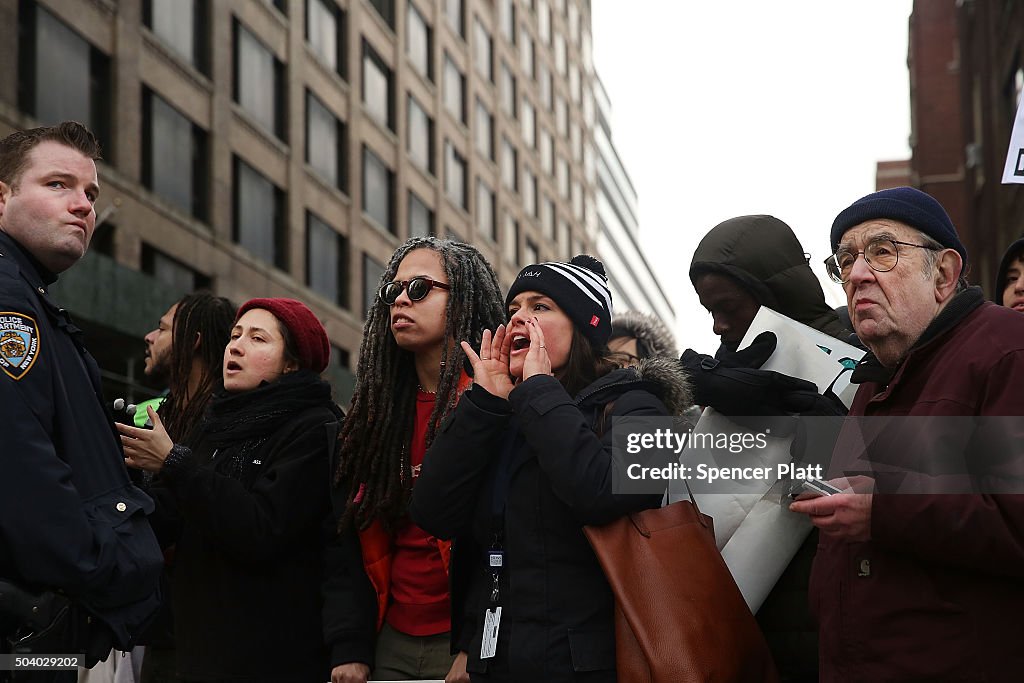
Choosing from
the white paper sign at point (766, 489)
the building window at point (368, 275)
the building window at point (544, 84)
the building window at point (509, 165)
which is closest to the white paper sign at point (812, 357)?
the white paper sign at point (766, 489)

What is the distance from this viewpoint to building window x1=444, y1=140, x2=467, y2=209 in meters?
43.7

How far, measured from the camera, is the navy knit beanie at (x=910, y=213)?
12.0ft

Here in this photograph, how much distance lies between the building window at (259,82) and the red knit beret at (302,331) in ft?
75.9

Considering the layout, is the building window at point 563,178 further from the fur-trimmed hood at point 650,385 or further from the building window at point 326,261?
the fur-trimmed hood at point 650,385

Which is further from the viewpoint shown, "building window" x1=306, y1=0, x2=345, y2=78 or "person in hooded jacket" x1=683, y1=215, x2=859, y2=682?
"building window" x1=306, y1=0, x2=345, y2=78

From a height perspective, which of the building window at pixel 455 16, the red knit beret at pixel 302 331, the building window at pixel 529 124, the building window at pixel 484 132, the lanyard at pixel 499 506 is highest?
the building window at pixel 455 16

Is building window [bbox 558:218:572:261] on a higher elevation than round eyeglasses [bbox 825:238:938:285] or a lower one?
higher

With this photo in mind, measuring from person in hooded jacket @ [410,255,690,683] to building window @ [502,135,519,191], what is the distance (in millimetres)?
47231

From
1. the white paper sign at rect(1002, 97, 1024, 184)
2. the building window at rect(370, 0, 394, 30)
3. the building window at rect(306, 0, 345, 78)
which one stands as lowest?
the white paper sign at rect(1002, 97, 1024, 184)

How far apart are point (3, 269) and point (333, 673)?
1.91 metres

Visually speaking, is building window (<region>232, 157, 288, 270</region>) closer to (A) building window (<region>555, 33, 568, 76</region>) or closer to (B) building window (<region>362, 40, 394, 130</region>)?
(B) building window (<region>362, 40, 394, 130</region>)

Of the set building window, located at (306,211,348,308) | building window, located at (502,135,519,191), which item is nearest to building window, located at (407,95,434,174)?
building window, located at (306,211,348,308)

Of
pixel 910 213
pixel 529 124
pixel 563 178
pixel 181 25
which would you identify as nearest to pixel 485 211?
pixel 529 124

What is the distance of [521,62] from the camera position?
55.6 metres
